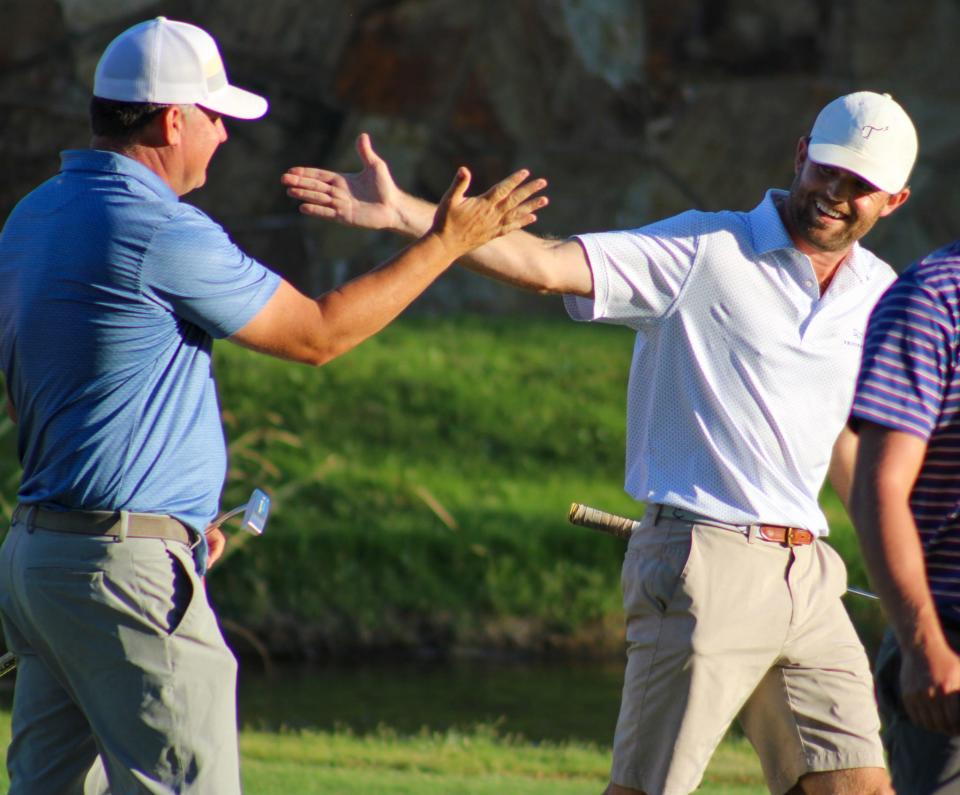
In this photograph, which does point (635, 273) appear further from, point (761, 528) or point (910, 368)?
point (910, 368)

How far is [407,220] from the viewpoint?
4.10 meters

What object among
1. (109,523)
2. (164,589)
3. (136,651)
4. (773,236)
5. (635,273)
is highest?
(773,236)

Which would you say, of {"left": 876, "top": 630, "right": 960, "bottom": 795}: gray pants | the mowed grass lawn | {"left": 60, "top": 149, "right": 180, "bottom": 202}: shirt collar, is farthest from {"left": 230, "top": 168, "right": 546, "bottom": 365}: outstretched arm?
the mowed grass lawn

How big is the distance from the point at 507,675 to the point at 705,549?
4590 mm

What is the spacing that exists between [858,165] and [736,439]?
71 cm

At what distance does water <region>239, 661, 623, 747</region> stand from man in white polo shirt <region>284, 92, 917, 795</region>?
3194mm

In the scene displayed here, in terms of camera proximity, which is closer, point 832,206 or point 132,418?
point 132,418

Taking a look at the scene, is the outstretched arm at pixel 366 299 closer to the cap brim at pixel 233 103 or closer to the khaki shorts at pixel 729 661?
the cap brim at pixel 233 103

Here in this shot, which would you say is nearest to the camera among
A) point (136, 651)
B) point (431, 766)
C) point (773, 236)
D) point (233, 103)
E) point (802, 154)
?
point (136, 651)

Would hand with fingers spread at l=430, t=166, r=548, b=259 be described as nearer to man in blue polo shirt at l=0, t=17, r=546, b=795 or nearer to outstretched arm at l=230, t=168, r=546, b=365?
outstretched arm at l=230, t=168, r=546, b=365

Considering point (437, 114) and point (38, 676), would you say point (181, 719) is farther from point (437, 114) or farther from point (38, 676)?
point (437, 114)

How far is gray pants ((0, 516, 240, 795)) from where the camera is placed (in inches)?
131

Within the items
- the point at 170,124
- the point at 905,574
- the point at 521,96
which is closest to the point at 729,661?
the point at 905,574

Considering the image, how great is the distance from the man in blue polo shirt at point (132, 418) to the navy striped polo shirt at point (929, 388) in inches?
40.2
